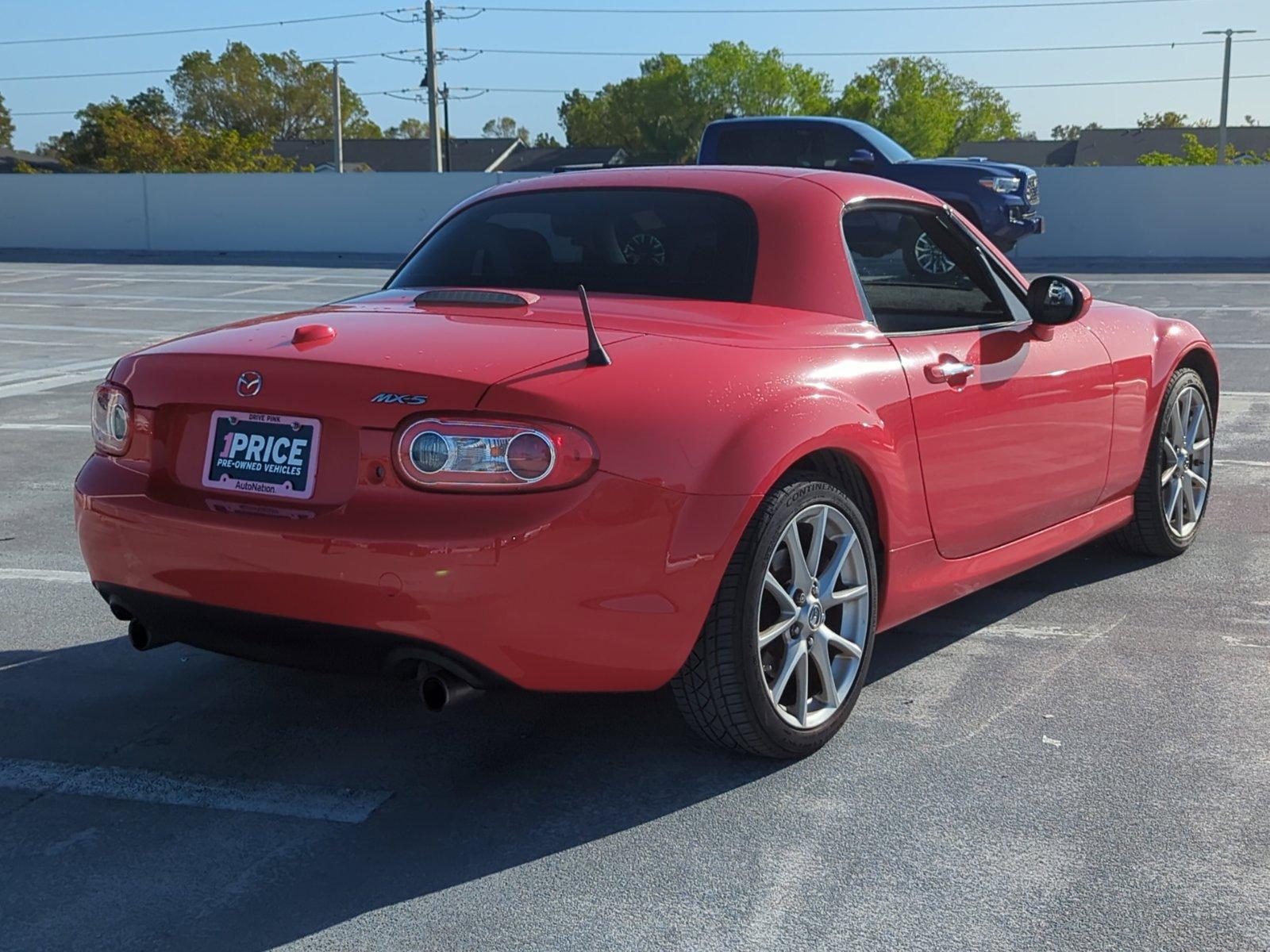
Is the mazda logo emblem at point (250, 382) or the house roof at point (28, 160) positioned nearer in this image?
the mazda logo emblem at point (250, 382)

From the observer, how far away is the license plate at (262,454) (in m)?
3.40

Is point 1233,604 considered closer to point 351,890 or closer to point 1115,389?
point 1115,389

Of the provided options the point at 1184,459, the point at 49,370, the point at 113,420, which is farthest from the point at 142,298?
the point at 113,420

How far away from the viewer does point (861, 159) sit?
18.7 metres

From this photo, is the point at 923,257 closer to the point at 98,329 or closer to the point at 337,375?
the point at 337,375

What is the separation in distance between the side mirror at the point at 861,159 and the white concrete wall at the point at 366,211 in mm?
9437

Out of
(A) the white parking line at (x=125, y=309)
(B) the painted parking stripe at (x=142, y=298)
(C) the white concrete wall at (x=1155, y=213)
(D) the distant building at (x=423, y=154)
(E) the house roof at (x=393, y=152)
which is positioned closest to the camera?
(A) the white parking line at (x=125, y=309)

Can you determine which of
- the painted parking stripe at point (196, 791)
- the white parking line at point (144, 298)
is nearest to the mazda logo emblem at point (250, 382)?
the painted parking stripe at point (196, 791)

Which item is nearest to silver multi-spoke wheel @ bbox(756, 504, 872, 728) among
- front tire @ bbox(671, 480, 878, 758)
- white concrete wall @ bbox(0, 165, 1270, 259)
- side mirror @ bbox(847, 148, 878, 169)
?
→ front tire @ bbox(671, 480, 878, 758)

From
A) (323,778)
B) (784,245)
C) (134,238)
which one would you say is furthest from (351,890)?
(134,238)

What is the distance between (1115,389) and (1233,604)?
823 millimetres

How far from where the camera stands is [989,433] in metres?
4.40

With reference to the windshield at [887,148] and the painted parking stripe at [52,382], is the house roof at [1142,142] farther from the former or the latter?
the painted parking stripe at [52,382]

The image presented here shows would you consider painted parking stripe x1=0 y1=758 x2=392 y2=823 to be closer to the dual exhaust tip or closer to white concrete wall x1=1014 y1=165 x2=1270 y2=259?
the dual exhaust tip
